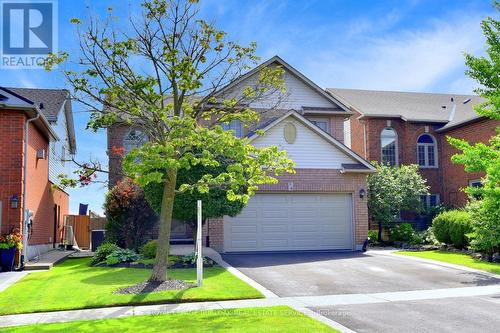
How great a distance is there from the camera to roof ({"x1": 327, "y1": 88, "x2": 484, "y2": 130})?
27.6 metres

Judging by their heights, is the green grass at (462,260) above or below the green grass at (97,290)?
below

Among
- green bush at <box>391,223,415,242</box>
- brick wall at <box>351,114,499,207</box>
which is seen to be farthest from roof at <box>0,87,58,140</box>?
brick wall at <box>351,114,499,207</box>

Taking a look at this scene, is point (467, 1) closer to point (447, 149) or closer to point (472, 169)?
point (472, 169)

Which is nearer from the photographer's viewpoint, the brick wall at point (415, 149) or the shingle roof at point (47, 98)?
the shingle roof at point (47, 98)

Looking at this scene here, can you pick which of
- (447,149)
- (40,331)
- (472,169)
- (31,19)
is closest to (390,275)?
(472,169)

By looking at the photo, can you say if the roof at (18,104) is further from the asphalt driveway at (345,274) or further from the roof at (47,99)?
the asphalt driveway at (345,274)

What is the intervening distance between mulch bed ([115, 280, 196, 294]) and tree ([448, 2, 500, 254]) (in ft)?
31.2

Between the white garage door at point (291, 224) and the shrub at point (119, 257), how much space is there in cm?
435

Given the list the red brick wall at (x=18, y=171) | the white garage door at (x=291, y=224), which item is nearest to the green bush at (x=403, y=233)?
the white garage door at (x=291, y=224)

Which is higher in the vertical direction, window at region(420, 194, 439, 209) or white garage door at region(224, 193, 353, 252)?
window at region(420, 194, 439, 209)

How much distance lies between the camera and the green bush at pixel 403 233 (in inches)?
904

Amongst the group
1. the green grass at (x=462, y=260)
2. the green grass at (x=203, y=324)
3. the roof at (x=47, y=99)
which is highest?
the roof at (x=47, y=99)

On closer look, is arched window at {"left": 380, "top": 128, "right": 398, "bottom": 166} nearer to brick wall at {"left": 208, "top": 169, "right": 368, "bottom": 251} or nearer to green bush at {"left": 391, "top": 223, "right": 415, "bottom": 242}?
green bush at {"left": 391, "top": 223, "right": 415, "bottom": 242}

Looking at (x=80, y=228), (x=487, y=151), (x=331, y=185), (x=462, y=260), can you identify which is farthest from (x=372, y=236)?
(x=80, y=228)
